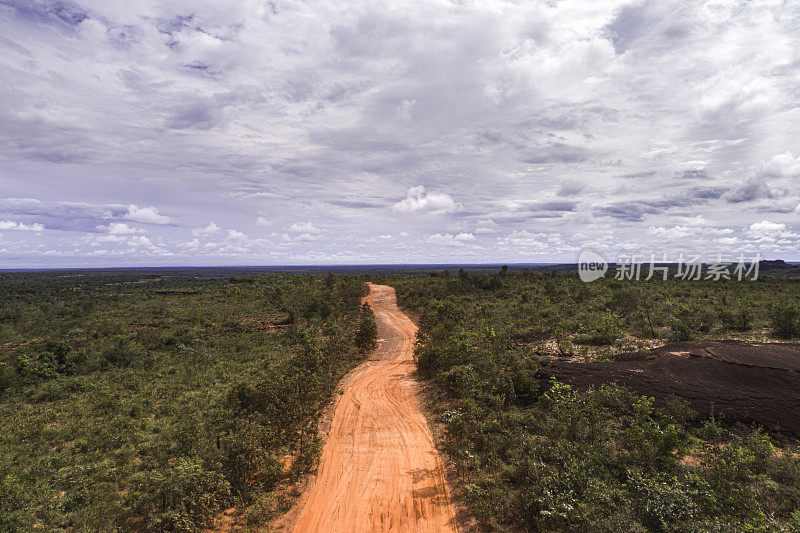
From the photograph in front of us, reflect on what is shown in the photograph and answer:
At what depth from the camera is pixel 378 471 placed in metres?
9.02

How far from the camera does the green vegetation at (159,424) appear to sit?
7312 mm

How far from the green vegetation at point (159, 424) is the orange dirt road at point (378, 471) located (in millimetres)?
794

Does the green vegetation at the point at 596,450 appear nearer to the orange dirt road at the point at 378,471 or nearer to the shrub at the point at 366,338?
the orange dirt road at the point at 378,471

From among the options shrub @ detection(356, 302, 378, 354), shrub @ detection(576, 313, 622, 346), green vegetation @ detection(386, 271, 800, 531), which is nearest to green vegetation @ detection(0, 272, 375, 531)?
shrub @ detection(356, 302, 378, 354)

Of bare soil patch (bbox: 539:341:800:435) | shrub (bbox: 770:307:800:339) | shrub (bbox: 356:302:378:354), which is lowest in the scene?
shrub (bbox: 356:302:378:354)

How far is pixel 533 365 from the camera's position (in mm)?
12820

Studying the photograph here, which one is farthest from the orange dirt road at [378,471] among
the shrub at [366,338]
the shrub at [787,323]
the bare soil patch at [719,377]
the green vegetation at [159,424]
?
the shrub at [787,323]

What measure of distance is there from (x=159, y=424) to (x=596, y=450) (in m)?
13.4

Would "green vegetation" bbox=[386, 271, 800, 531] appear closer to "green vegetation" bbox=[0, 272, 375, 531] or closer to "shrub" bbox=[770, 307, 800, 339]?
"shrub" bbox=[770, 307, 800, 339]

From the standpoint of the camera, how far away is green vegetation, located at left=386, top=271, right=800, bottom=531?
604 cm

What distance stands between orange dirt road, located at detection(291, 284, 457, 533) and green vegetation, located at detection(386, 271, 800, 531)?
796 millimetres

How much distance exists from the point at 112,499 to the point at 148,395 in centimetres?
836

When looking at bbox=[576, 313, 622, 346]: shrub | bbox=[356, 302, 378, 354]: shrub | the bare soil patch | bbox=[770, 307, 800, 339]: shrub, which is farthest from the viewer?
bbox=[356, 302, 378, 354]: shrub

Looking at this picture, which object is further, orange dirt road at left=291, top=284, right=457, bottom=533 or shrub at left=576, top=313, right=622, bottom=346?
shrub at left=576, top=313, right=622, bottom=346
